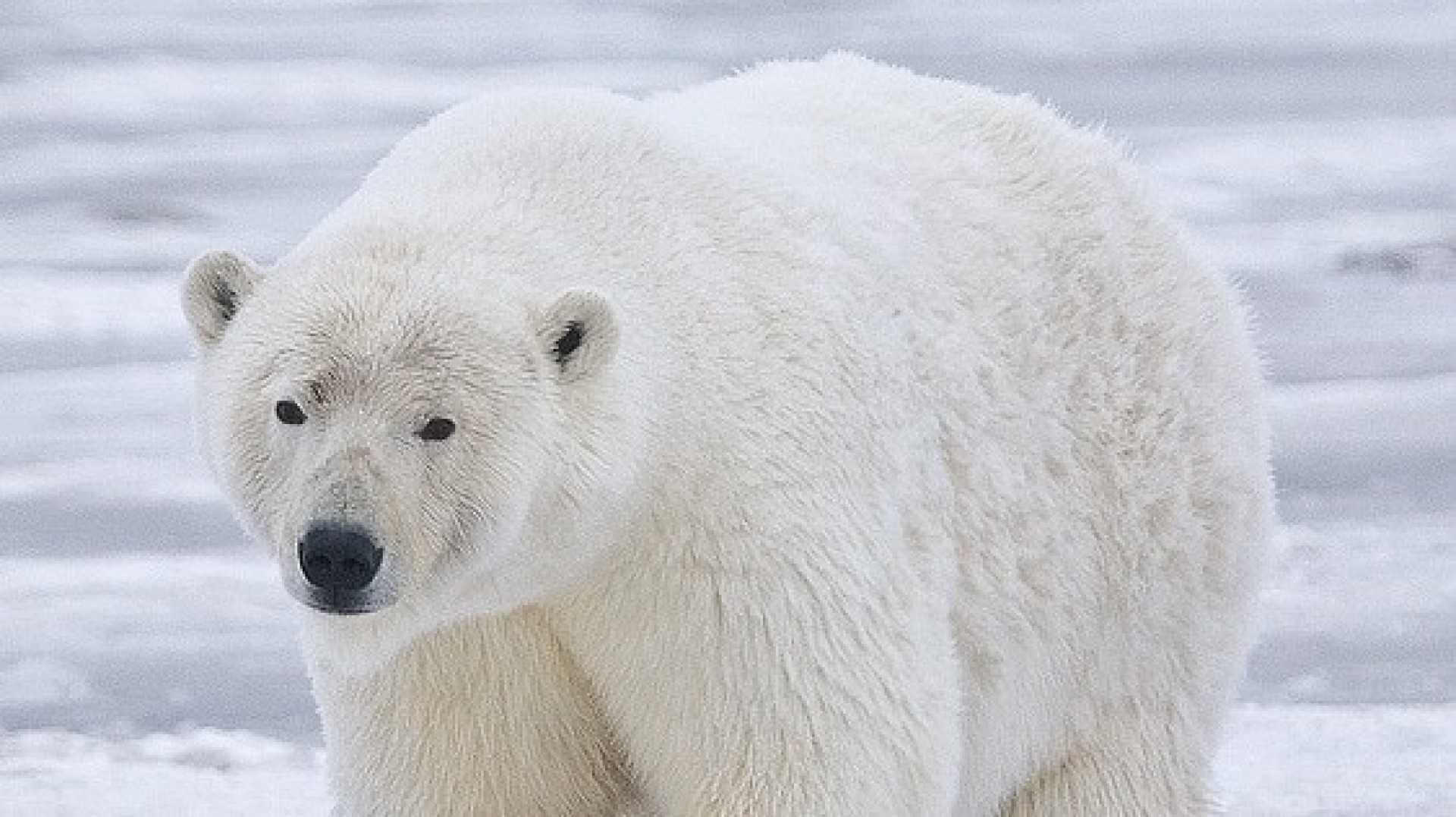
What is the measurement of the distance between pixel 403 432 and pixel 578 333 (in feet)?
0.79

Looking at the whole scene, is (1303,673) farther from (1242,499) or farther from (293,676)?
(293,676)

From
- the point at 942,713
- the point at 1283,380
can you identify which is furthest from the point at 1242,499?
the point at 1283,380

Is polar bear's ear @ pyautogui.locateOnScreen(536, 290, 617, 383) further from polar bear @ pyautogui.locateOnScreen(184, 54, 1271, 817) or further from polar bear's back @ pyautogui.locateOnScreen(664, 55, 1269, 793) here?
polar bear's back @ pyautogui.locateOnScreen(664, 55, 1269, 793)

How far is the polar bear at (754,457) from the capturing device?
319 cm

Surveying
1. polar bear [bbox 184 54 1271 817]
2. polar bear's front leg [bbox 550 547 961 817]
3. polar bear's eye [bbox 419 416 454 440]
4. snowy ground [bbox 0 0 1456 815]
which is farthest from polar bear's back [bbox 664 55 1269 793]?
snowy ground [bbox 0 0 1456 815]

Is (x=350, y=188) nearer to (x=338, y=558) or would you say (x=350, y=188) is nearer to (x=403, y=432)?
(x=403, y=432)

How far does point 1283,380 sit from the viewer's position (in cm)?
823

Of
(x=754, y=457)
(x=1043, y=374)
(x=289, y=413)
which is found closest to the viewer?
(x=289, y=413)

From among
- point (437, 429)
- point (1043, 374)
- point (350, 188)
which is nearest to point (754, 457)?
point (437, 429)

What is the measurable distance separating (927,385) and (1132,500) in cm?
53

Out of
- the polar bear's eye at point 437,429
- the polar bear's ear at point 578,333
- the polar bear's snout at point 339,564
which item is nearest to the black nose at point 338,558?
the polar bear's snout at point 339,564

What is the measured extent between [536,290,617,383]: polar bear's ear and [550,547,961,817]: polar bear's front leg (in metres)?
0.33

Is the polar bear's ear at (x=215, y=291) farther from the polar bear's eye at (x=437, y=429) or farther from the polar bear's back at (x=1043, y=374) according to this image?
the polar bear's back at (x=1043, y=374)

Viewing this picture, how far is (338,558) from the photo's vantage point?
3033 millimetres
